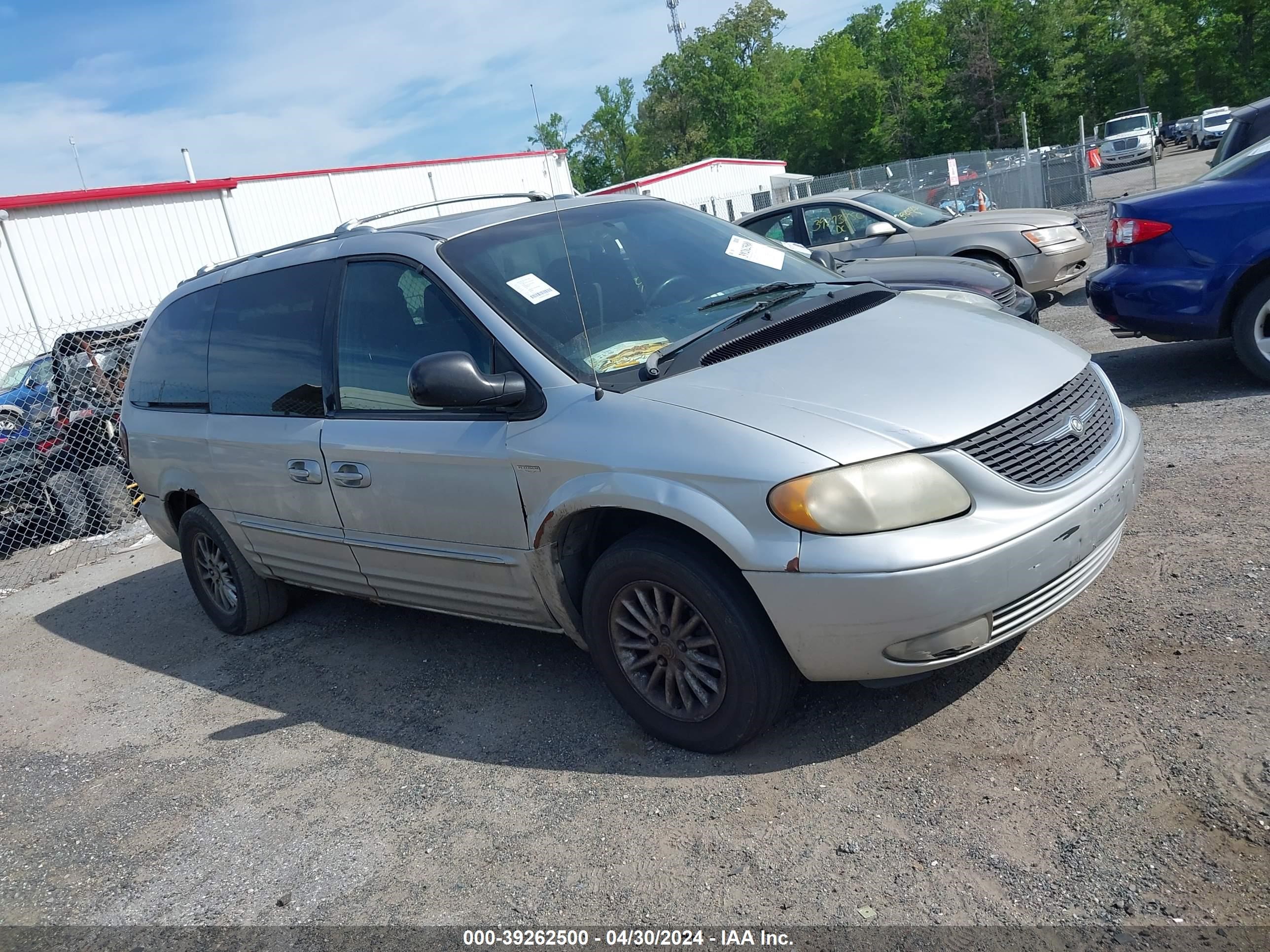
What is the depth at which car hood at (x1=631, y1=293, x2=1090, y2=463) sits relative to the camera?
3.03 m

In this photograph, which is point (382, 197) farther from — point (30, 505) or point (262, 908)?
point (262, 908)

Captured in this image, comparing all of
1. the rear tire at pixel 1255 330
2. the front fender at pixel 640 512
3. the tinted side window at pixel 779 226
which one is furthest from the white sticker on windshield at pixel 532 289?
the tinted side window at pixel 779 226

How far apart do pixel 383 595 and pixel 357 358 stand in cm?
106

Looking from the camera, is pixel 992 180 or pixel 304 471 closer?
pixel 304 471

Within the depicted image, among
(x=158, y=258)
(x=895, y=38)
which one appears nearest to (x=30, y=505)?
(x=158, y=258)

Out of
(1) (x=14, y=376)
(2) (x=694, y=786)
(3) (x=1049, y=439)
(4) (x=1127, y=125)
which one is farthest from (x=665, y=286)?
(4) (x=1127, y=125)

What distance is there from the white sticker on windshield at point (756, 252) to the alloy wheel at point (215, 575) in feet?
10.8

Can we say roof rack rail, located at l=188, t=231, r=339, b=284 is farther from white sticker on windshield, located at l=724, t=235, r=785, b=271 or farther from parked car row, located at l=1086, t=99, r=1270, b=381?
parked car row, located at l=1086, t=99, r=1270, b=381

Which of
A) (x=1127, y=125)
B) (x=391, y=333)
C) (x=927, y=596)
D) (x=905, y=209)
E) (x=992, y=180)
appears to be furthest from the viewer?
(x=1127, y=125)

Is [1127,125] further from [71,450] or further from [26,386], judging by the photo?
[71,450]

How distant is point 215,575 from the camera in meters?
5.86

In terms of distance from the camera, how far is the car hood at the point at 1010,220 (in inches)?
412

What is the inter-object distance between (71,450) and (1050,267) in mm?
9709

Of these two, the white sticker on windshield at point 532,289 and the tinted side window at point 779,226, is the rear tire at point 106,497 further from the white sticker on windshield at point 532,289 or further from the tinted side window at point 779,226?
the white sticker on windshield at point 532,289
